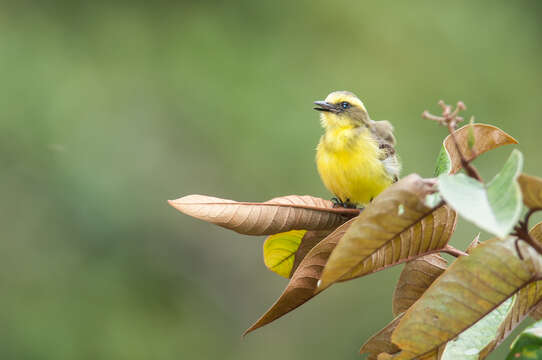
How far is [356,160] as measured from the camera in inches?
92.1

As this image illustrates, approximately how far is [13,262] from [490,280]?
5.29m

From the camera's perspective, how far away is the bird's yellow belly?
2.32m

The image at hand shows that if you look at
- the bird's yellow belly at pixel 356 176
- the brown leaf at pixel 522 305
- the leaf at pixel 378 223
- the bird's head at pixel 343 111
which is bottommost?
the brown leaf at pixel 522 305

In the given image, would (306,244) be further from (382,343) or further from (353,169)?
(353,169)

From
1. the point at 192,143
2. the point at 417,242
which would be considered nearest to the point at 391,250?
the point at 417,242

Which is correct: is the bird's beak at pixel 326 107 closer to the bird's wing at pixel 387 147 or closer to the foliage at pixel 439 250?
the bird's wing at pixel 387 147

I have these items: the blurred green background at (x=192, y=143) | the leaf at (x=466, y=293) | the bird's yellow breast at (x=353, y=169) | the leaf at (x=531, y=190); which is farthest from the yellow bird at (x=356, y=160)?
the blurred green background at (x=192, y=143)

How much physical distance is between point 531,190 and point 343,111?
1975 mm

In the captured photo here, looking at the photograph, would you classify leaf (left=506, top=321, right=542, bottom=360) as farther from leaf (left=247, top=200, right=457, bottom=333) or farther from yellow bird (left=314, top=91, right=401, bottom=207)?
yellow bird (left=314, top=91, right=401, bottom=207)

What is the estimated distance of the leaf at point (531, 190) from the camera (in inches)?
29.3

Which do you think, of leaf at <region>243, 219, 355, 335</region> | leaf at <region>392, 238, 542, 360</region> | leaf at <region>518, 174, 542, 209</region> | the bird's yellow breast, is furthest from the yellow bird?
leaf at <region>518, 174, 542, 209</region>

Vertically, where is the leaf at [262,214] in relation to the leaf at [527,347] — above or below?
above

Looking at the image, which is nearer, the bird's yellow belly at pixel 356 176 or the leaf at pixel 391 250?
the leaf at pixel 391 250

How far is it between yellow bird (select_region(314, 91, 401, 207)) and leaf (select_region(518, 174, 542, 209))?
153 cm
